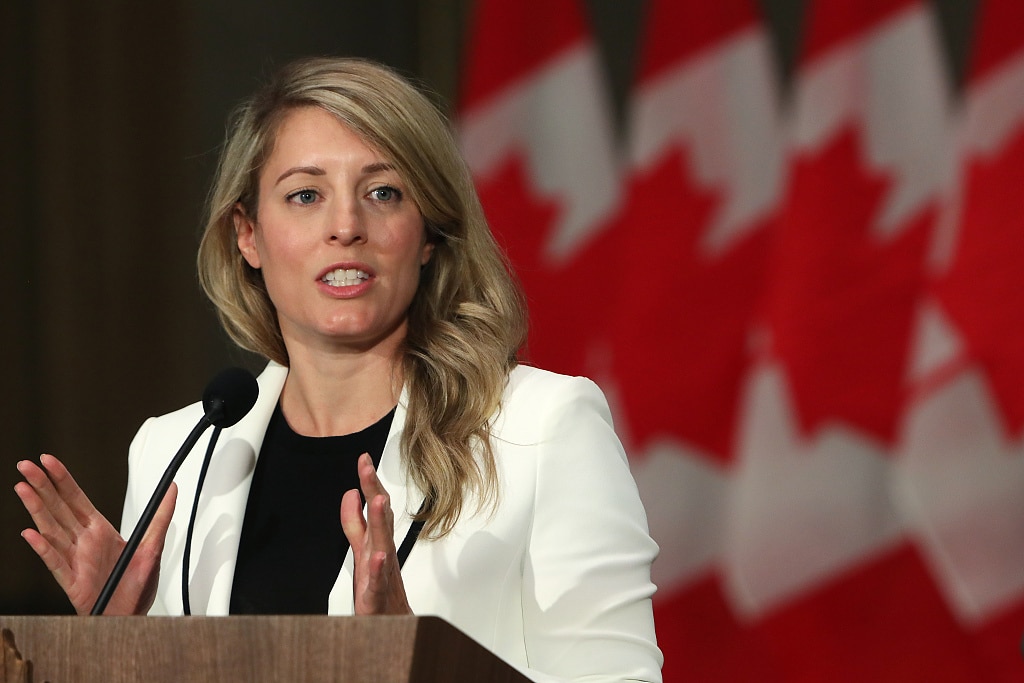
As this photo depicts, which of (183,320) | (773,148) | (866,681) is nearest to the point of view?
(866,681)

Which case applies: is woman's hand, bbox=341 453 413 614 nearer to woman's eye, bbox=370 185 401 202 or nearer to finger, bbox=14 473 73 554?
finger, bbox=14 473 73 554

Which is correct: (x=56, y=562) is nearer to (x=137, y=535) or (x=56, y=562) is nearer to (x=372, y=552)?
(x=137, y=535)

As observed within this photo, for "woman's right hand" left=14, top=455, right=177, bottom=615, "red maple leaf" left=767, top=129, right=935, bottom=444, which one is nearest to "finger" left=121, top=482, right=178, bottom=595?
"woman's right hand" left=14, top=455, right=177, bottom=615

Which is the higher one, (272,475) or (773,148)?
(773,148)

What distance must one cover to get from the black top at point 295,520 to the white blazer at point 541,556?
1.6 inches

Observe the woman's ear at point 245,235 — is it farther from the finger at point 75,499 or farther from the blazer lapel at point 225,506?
the finger at point 75,499

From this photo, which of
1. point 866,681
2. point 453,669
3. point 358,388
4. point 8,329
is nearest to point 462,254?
point 358,388

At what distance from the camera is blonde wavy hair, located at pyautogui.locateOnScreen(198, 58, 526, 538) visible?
2.04 meters

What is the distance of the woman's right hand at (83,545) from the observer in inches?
70.8

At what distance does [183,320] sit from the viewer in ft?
13.2

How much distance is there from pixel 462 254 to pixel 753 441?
149cm

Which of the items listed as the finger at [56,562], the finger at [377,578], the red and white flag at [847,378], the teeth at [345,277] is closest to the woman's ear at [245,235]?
the teeth at [345,277]

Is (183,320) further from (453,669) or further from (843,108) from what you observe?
(453,669)

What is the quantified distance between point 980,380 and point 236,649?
2552 millimetres
